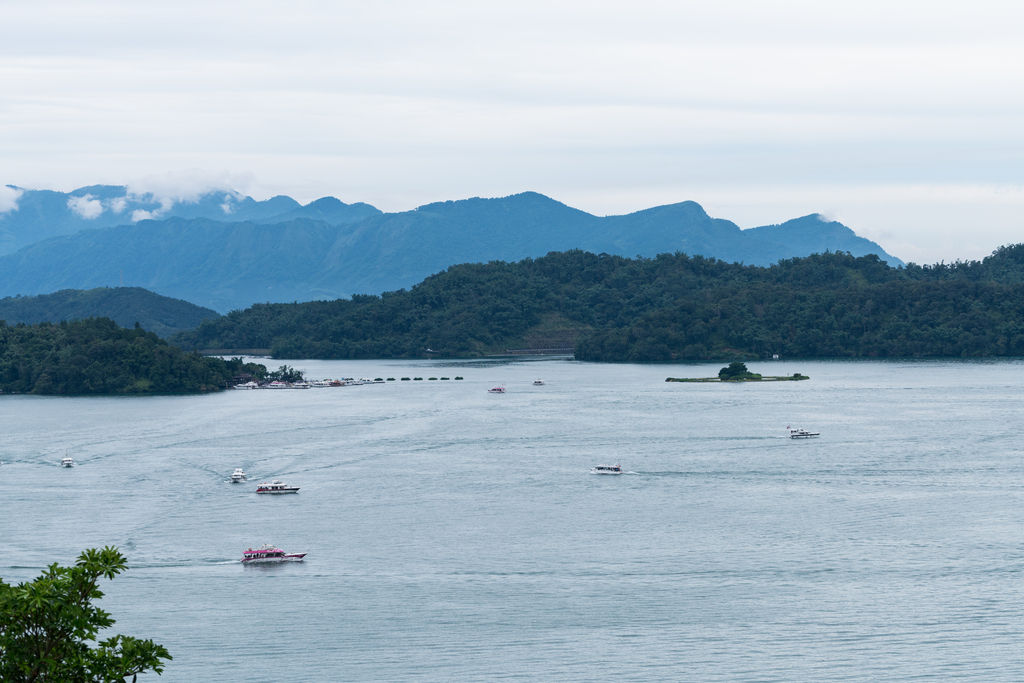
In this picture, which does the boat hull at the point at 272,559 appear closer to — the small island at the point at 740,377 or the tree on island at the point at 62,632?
the tree on island at the point at 62,632

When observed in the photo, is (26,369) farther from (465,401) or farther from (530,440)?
(530,440)

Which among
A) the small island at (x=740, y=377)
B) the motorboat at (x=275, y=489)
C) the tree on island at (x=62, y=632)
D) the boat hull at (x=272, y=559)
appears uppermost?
the small island at (x=740, y=377)

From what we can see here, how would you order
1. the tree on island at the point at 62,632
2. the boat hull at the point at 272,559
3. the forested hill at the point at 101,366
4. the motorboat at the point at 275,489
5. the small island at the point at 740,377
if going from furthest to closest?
the forested hill at the point at 101,366 → the small island at the point at 740,377 → the motorboat at the point at 275,489 → the boat hull at the point at 272,559 → the tree on island at the point at 62,632

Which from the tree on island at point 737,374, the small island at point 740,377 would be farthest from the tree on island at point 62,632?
the tree on island at point 737,374

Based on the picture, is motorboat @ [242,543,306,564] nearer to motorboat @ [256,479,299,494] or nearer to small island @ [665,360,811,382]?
motorboat @ [256,479,299,494]

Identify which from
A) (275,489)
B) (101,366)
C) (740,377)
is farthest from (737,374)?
(275,489)

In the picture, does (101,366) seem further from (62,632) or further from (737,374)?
(62,632)

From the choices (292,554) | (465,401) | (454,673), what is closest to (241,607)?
(292,554)
